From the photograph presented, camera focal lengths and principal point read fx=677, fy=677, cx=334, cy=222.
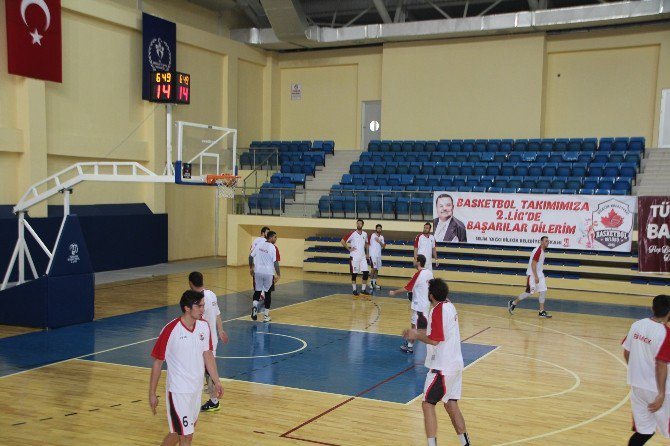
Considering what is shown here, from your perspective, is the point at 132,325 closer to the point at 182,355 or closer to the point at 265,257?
the point at 265,257

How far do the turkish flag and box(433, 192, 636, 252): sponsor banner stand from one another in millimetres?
12473

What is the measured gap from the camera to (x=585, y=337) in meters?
Result: 14.0

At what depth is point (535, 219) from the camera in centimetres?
2095

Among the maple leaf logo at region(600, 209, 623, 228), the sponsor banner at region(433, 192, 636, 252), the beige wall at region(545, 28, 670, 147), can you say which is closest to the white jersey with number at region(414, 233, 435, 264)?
the sponsor banner at region(433, 192, 636, 252)

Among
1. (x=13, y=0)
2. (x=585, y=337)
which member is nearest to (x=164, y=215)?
(x=13, y=0)

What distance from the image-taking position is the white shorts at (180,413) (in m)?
6.02

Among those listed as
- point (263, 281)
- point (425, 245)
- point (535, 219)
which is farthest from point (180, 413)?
point (535, 219)

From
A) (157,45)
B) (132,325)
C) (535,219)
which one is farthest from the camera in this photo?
(157,45)

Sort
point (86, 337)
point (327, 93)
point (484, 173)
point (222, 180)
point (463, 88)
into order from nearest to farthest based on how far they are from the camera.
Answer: point (86, 337) < point (222, 180) < point (484, 173) < point (463, 88) < point (327, 93)

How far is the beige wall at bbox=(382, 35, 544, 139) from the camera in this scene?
25.9 meters

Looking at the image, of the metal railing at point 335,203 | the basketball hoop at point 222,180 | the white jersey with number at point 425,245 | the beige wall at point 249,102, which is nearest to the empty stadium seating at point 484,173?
the metal railing at point 335,203

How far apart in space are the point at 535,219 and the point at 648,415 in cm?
1522

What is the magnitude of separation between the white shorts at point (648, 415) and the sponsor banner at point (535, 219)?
14.7 meters

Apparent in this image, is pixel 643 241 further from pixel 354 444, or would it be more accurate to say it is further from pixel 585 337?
pixel 354 444
